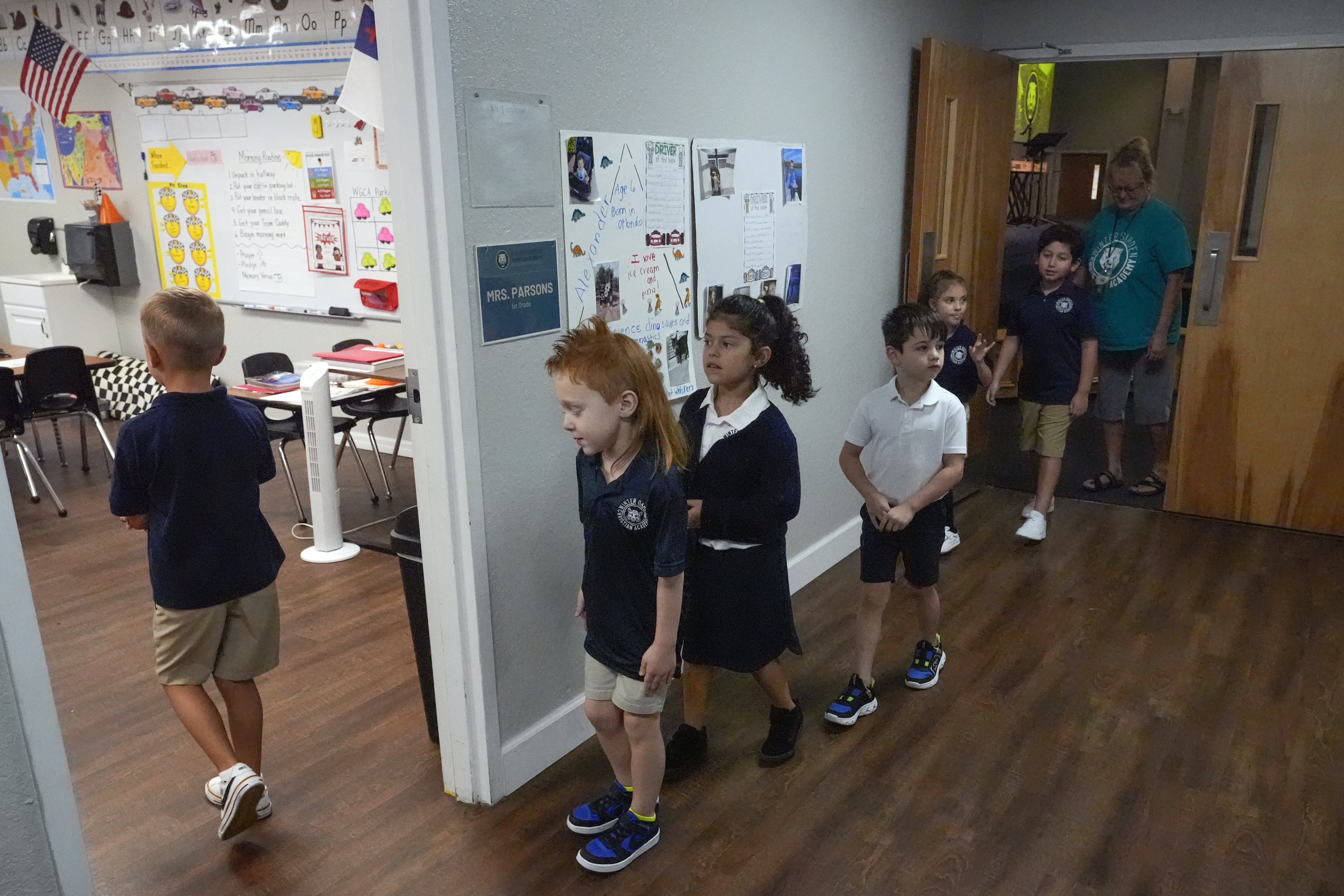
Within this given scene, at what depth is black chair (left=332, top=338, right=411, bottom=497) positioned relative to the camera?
14.7 ft

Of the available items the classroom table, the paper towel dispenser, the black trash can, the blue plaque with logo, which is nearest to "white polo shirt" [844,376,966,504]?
the blue plaque with logo

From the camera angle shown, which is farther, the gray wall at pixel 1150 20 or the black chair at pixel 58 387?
the black chair at pixel 58 387

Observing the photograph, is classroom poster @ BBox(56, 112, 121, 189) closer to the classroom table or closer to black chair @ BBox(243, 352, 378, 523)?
the classroom table

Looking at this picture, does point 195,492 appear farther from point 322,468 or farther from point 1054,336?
point 1054,336

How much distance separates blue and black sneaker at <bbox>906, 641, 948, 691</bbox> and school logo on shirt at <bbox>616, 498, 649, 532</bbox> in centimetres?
137

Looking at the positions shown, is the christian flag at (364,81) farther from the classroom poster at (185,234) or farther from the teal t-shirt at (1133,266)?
the classroom poster at (185,234)

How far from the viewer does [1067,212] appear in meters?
8.28

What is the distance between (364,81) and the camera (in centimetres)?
239

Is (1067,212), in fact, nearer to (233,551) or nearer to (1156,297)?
(1156,297)

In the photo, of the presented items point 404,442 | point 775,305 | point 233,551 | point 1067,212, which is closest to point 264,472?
point 233,551

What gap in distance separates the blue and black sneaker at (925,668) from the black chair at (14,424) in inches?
154

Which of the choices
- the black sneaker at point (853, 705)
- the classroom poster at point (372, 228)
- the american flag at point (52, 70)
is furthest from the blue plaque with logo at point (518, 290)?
the american flag at point (52, 70)

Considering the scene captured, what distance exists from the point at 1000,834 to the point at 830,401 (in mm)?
1852

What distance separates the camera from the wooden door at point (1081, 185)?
8.04 metres
